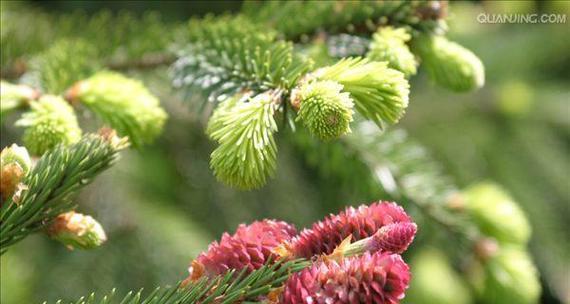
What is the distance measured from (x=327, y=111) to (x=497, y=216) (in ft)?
1.70

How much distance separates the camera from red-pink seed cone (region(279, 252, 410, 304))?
571 mm

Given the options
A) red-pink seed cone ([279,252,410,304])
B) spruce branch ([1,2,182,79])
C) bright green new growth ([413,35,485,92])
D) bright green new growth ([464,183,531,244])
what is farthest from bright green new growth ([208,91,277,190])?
bright green new growth ([464,183,531,244])

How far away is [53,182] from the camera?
73 centimetres

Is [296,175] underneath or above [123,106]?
underneath

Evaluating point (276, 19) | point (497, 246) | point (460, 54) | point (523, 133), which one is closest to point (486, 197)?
point (497, 246)

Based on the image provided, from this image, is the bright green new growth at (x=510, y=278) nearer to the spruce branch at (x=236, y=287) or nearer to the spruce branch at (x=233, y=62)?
the spruce branch at (x=233, y=62)

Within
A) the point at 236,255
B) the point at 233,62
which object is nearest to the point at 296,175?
the point at 233,62

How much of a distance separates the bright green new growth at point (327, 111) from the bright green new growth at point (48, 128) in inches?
10.6

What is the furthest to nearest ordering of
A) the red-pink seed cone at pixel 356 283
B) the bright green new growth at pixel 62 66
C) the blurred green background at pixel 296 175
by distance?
the blurred green background at pixel 296 175
the bright green new growth at pixel 62 66
the red-pink seed cone at pixel 356 283

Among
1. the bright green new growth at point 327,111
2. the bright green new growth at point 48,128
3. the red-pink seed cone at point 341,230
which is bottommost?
the red-pink seed cone at point 341,230

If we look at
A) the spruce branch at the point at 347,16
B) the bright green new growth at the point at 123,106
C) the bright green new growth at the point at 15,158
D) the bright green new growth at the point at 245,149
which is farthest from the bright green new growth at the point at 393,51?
the bright green new growth at the point at 15,158

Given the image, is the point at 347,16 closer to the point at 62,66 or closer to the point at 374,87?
the point at 374,87

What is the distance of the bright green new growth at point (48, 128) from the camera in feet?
2.68

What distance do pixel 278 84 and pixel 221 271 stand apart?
23cm
